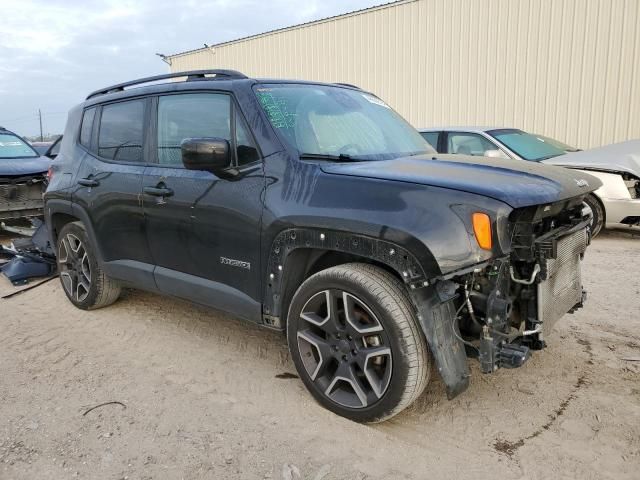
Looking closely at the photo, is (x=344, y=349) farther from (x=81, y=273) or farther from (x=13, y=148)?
(x=13, y=148)

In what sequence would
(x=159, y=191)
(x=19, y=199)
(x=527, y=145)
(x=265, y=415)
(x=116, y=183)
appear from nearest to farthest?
(x=265, y=415), (x=159, y=191), (x=116, y=183), (x=527, y=145), (x=19, y=199)

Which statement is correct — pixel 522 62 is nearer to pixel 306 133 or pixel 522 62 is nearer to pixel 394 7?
pixel 394 7

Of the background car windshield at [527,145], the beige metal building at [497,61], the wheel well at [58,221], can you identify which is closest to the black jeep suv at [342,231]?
the wheel well at [58,221]

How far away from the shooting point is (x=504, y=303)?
255 centimetres

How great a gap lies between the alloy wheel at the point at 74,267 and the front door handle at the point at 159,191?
49.5 inches

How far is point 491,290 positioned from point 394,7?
12.6 meters

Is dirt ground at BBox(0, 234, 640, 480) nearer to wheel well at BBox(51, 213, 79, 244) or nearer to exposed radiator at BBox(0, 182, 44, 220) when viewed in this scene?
wheel well at BBox(51, 213, 79, 244)

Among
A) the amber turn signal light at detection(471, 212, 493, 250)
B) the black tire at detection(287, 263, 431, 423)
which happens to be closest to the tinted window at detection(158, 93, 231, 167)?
the black tire at detection(287, 263, 431, 423)

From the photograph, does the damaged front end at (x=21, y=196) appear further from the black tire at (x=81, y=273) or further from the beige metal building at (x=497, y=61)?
the beige metal building at (x=497, y=61)

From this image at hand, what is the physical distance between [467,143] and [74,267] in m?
5.36

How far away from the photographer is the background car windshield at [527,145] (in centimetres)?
739

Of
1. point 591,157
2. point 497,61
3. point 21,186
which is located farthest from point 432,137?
point 21,186

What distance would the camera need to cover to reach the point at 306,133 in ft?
10.4

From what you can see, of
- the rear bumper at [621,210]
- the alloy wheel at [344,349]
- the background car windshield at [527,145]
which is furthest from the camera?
the background car windshield at [527,145]
